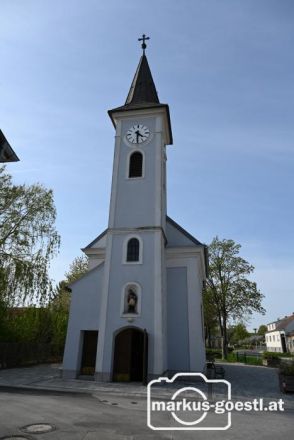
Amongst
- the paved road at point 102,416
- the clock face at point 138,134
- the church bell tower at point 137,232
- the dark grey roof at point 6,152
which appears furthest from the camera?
the clock face at point 138,134

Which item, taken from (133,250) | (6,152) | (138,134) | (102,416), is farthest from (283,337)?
(6,152)

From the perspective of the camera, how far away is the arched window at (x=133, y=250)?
639 inches

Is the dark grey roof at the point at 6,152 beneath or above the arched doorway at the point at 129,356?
above

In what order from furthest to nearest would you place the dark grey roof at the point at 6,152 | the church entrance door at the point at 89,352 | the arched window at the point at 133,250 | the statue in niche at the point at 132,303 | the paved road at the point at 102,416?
the arched window at the point at 133,250
the church entrance door at the point at 89,352
the statue in niche at the point at 132,303
the dark grey roof at the point at 6,152
the paved road at the point at 102,416

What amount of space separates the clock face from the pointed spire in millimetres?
2162

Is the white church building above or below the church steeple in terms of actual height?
below

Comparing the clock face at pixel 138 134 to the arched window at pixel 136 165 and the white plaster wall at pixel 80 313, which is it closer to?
the arched window at pixel 136 165

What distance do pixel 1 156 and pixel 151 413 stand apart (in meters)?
8.42

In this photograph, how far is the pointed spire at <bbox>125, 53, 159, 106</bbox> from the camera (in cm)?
2098

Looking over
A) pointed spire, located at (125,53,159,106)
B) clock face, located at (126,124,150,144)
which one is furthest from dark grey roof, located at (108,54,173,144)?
clock face, located at (126,124,150,144)

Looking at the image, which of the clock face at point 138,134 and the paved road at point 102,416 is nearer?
the paved road at point 102,416

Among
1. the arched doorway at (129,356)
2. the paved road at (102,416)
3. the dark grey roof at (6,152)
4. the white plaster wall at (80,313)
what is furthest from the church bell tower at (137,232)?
the dark grey roof at (6,152)

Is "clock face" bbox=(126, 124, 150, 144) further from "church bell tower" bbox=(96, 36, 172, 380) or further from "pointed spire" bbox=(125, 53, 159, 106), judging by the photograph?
"pointed spire" bbox=(125, 53, 159, 106)

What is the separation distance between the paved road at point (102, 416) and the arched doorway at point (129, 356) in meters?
1.72
